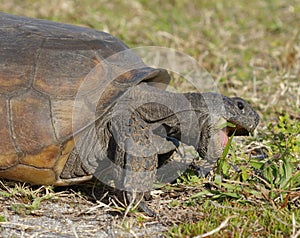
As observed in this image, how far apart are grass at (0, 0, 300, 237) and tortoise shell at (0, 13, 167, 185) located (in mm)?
345

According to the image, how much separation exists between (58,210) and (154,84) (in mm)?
1415

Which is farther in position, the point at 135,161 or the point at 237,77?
the point at 237,77

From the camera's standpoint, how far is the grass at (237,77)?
371cm

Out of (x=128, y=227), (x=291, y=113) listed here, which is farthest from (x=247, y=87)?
(x=128, y=227)

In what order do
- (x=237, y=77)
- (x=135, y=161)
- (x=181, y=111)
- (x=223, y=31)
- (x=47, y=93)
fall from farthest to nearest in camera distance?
(x=223, y=31) → (x=237, y=77) → (x=181, y=111) → (x=47, y=93) → (x=135, y=161)

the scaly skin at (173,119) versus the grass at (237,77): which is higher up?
the scaly skin at (173,119)

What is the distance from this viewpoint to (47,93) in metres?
3.91

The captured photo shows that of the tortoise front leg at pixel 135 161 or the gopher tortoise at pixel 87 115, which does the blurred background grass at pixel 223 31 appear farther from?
the tortoise front leg at pixel 135 161

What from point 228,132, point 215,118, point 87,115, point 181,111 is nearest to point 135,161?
point 87,115

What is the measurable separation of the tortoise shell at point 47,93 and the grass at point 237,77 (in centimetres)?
34

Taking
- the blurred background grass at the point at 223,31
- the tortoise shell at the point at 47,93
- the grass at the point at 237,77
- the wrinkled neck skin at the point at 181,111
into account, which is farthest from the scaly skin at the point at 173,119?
the blurred background grass at the point at 223,31

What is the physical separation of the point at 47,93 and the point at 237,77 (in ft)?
11.3

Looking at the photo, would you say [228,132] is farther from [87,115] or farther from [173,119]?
[87,115]

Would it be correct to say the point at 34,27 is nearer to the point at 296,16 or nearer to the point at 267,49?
the point at 267,49
